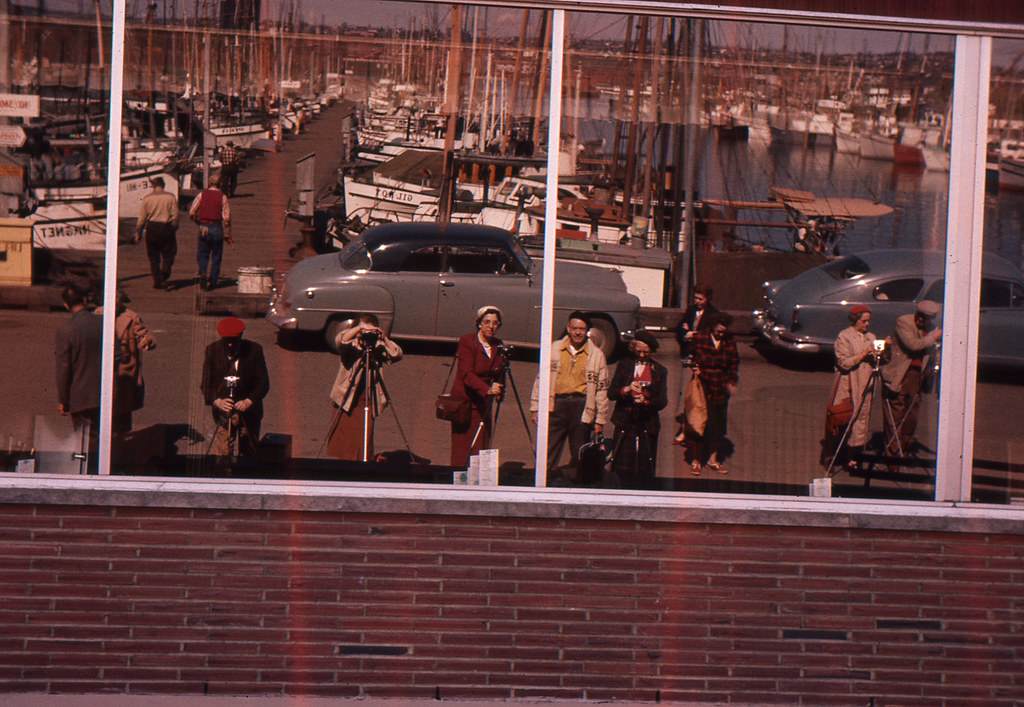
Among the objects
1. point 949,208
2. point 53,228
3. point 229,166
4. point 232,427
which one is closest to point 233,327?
point 232,427

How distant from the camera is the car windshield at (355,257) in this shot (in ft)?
23.9

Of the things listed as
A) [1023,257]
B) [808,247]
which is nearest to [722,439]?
[808,247]

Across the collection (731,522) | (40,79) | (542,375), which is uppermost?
(40,79)

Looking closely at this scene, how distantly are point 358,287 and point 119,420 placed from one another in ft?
4.51

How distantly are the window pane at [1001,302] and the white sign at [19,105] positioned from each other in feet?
15.9

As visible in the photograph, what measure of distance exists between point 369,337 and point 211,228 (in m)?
0.98

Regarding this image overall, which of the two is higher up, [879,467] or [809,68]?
[809,68]

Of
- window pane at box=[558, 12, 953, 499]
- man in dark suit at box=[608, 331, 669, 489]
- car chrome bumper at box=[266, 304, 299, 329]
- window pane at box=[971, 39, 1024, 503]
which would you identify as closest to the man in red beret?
car chrome bumper at box=[266, 304, 299, 329]

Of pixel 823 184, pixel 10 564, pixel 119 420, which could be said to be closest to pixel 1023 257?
pixel 823 184

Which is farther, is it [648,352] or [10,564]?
[648,352]

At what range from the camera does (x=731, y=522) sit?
6945mm

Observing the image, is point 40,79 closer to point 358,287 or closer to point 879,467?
point 358,287

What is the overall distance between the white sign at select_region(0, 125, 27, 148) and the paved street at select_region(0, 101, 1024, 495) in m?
0.83

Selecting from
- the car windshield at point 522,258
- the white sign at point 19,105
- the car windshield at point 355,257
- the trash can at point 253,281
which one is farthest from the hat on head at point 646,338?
the white sign at point 19,105
